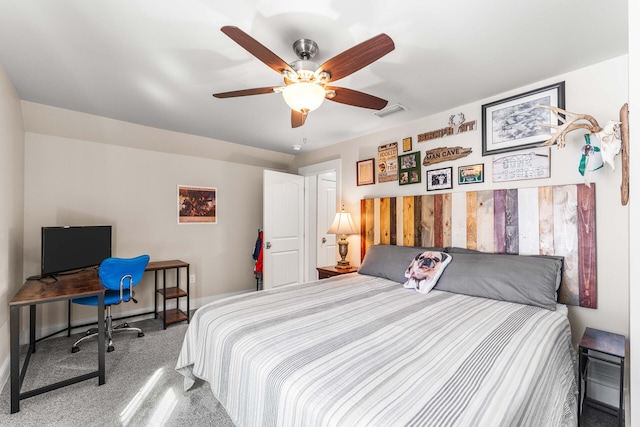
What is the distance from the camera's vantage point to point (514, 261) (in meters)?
2.19

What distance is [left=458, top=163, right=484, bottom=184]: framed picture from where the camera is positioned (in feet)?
8.74

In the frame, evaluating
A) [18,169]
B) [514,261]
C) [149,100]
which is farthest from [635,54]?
[18,169]

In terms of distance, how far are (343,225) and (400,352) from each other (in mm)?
2360

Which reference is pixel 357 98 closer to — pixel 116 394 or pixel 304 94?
pixel 304 94

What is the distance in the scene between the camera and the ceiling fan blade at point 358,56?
1372 millimetres

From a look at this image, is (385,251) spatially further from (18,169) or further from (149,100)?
(18,169)

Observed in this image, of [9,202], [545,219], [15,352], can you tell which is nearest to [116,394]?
[15,352]

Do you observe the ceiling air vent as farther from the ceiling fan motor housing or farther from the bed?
the bed

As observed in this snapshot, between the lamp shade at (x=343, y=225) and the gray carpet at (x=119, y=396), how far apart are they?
2.09m

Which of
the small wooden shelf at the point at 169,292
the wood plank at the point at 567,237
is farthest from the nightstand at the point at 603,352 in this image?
the small wooden shelf at the point at 169,292

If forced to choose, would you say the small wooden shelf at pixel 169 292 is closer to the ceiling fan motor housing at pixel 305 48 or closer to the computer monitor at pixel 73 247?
the computer monitor at pixel 73 247

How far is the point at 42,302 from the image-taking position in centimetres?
200

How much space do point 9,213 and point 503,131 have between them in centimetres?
427

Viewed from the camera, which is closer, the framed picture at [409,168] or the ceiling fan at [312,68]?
the ceiling fan at [312,68]
